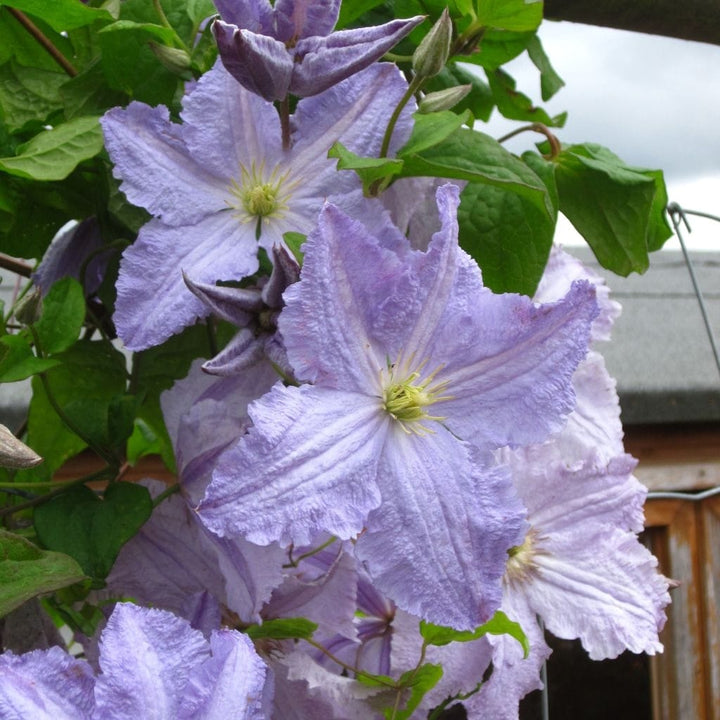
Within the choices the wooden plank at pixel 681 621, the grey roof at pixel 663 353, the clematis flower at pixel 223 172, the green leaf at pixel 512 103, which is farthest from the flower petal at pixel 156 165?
the wooden plank at pixel 681 621

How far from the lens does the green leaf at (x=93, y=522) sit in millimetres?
502

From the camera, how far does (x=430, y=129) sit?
49cm

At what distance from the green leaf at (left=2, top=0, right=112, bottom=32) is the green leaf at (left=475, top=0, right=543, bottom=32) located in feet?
0.69

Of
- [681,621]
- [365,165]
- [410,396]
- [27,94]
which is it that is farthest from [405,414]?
[681,621]

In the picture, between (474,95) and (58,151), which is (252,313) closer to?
(58,151)

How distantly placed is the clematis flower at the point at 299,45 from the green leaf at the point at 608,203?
0.25m

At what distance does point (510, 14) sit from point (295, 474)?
1.07 feet

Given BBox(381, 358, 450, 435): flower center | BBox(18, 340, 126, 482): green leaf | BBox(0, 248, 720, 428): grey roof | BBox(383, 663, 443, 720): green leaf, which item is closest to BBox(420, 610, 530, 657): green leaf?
BBox(383, 663, 443, 720): green leaf

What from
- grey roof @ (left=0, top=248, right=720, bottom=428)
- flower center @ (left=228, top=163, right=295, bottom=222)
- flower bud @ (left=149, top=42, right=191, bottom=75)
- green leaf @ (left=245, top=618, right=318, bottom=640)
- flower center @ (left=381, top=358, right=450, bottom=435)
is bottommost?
green leaf @ (left=245, top=618, right=318, bottom=640)

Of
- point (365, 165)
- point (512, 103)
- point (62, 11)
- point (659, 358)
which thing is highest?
point (659, 358)

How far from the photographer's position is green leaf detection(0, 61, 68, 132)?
0.58 metres

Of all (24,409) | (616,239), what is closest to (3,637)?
(616,239)

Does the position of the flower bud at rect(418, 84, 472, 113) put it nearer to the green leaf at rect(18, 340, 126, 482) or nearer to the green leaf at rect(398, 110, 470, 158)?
the green leaf at rect(398, 110, 470, 158)

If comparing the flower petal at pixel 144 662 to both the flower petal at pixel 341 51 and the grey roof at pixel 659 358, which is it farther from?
the grey roof at pixel 659 358
